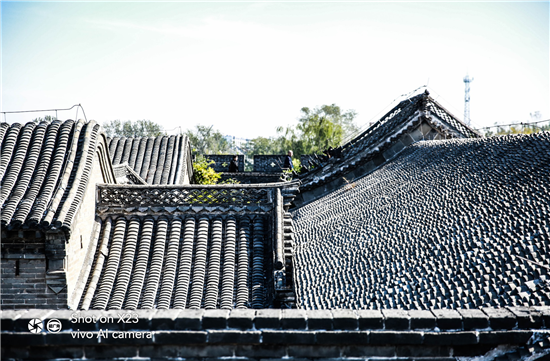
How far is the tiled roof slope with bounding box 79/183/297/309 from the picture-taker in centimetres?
811

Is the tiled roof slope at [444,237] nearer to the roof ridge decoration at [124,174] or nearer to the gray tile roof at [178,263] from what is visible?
the gray tile roof at [178,263]

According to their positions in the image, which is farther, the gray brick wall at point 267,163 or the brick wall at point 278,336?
the gray brick wall at point 267,163

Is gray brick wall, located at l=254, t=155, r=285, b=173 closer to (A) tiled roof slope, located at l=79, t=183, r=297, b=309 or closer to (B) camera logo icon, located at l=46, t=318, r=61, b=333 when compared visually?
(A) tiled roof slope, located at l=79, t=183, r=297, b=309

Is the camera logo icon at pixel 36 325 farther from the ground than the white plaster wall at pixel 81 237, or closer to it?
closer to it

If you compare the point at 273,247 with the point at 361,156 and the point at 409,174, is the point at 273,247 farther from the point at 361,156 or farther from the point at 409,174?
the point at 361,156

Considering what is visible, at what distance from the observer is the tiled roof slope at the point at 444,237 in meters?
6.56

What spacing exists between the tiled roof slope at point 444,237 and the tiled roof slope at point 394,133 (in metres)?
2.43

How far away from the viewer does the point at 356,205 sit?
42.5 ft

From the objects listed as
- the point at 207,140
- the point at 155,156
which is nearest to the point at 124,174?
the point at 155,156

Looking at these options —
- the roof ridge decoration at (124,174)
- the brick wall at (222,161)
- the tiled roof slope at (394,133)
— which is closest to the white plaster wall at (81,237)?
the roof ridge decoration at (124,174)

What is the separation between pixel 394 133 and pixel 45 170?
35.9ft

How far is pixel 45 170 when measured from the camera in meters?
8.56

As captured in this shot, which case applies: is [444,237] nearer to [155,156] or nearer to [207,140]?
[155,156]

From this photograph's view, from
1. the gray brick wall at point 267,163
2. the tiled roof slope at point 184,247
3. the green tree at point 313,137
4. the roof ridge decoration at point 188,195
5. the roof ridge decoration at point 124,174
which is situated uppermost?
the green tree at point 313,137
